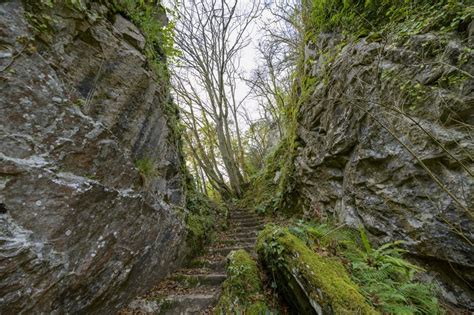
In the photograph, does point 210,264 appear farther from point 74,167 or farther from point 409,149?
point 409,149

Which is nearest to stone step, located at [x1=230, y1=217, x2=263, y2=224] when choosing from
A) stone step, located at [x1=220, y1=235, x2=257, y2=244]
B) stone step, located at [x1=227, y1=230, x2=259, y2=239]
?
stone step, located at [x1=227, y1=230, x2=259, y2=239]

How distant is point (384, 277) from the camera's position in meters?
2.81

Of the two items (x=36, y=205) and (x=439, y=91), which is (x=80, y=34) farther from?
(x=439, y=91)

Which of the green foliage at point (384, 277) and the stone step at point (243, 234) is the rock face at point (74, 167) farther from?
the green foliage at point (384, 277)

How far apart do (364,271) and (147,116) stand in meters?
4.66

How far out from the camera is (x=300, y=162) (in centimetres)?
662

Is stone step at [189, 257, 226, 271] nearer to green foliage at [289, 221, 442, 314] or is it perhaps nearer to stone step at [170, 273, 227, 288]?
stone step at [170, 273, 227, 288]

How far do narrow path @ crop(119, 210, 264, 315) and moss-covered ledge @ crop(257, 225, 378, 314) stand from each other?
1137 mm

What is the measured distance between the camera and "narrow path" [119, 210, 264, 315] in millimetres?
3289

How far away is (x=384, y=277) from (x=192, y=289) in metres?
3.10

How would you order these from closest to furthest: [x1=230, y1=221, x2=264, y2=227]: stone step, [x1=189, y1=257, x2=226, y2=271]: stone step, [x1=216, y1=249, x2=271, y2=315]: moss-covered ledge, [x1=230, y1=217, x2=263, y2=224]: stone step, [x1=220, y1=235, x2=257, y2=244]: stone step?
[x1=216, y1=249, x2=271, y2=315]: moss-covered ledge
[x1=189, y1=257, x2=226, y2=271]: stone step
[x1=220, y1=235, x2=257, y2=244]: stone step
[x1=230, y1=221, x2=264, y2=227]: stone step
[x1=230, y1=217, x2=263, y2=224]: stone step

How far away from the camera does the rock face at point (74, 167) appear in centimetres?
226

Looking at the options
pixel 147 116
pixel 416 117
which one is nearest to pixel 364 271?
pixel 416 117

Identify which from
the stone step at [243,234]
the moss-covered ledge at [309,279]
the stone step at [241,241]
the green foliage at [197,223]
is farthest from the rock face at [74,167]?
the stone step at [243,234]
